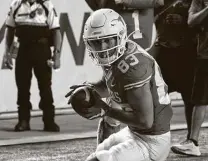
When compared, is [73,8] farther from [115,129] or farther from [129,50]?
[129,50]

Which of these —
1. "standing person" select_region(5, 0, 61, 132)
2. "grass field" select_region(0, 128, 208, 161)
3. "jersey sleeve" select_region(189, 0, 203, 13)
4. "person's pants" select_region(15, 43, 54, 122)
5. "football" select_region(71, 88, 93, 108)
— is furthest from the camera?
"person's pants" select_region(15, 43, 54, 122)

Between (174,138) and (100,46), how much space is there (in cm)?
391

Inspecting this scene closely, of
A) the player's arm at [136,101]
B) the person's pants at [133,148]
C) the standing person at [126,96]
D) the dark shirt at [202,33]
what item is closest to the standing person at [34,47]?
the dark shirt at [202,33]

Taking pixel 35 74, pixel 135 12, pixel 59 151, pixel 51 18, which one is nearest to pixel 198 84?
pixel 135 12

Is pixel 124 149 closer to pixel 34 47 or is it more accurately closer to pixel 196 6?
pixel 196 6

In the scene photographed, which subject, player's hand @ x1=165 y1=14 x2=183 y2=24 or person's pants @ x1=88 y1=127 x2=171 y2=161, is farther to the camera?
player's hand @ x1=165 y1=14 x2=183 y2=24

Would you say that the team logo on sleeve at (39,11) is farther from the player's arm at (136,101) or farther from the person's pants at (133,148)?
the player's arm at (136,101)

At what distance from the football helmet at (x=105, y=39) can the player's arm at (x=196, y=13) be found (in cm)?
268

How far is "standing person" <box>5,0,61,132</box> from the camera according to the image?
8.78 meters

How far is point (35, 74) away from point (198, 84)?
2.29 meters

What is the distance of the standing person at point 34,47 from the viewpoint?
878 centimetres

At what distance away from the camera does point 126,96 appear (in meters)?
4.70

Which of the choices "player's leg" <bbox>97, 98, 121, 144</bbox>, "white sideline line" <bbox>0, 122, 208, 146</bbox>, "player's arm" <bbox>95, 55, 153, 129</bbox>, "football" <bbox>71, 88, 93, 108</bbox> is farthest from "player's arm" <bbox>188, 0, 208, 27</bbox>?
"football" <bbox>71, 88, 93, 108</bbox>

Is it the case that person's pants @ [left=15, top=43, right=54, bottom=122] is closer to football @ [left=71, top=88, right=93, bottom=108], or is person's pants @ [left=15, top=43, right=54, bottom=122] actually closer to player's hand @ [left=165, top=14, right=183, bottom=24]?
player's hand @ [left=165, top=14, right=183, bottom=24]
